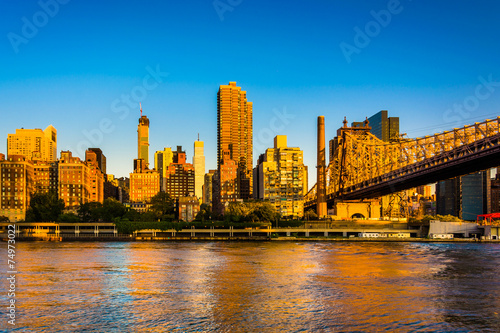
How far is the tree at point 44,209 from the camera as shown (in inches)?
6029

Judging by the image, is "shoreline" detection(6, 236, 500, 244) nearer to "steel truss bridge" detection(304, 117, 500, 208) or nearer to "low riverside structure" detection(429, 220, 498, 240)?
"low riverside structure" detection(429, 220, 498, 240)

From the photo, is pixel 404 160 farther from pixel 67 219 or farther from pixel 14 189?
pixel 14 189

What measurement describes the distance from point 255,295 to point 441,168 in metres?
54.9

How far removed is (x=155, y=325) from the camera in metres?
33.5

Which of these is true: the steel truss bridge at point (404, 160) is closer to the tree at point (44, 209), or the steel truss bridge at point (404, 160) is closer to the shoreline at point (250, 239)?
the shoreline at point (250, 239)

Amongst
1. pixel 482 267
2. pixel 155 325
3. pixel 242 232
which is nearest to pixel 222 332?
pixel 155 325

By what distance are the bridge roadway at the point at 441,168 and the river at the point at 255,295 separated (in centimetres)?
1658

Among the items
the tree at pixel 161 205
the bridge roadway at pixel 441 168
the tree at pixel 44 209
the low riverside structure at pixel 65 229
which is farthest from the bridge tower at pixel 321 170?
the tree at pixel 44 209

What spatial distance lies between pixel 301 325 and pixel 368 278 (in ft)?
71.3

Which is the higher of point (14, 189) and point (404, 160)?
point (404, 160)

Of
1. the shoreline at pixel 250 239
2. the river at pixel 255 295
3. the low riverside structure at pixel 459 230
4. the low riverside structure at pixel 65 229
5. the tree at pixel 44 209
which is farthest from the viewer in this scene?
the tree at pixel 44 209

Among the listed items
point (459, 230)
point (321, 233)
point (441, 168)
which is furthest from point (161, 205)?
point (441, 168)

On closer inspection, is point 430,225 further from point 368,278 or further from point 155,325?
point 155,325

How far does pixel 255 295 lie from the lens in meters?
43.7
